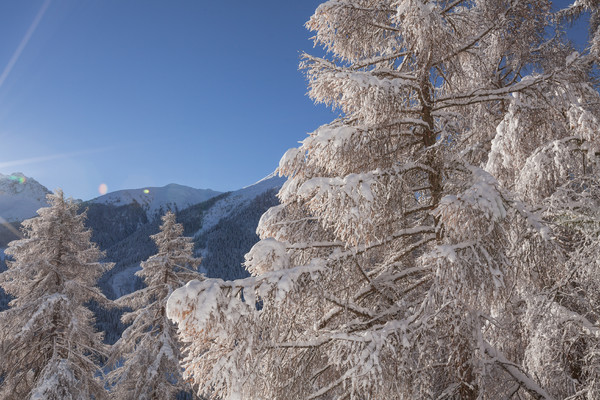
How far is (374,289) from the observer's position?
469 cm

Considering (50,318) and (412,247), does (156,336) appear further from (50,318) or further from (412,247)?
(412,247)

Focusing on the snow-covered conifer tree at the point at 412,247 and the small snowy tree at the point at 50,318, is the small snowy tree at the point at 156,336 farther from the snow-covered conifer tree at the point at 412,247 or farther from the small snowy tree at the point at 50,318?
the snow-covered conifer tree at the point at 412,247

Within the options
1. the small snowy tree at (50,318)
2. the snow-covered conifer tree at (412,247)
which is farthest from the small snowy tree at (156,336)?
the snow-covered conifer tree at (412,247)

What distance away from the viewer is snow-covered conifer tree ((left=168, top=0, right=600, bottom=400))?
330 cm

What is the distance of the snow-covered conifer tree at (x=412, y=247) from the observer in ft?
10.8

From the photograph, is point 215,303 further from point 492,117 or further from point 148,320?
point 148,320

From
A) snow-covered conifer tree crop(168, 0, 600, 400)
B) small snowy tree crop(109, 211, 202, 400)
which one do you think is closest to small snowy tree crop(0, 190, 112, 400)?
small snowy tree crop(109, 211, 202, 400)

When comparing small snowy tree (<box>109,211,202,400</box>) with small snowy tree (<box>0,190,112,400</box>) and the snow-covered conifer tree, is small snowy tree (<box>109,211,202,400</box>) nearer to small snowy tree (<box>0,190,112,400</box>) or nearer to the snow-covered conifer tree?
small snowy tree (<box>0,190,112,400</box>)

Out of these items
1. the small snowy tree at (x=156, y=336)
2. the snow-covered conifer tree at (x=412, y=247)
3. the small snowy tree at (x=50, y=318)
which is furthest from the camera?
the small snowy tree at (x=156, y=336)

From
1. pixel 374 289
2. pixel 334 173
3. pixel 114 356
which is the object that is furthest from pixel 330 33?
pixel 114 356

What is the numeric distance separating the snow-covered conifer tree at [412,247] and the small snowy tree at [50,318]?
25.5 feet

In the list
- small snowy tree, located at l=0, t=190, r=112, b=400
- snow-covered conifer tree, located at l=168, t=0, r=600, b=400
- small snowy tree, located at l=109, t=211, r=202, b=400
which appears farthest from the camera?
small snowy tree, located at l=109, t=211, r=202, b=400

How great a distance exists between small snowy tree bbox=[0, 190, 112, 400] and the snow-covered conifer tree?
306 inches

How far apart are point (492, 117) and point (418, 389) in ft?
18.1
